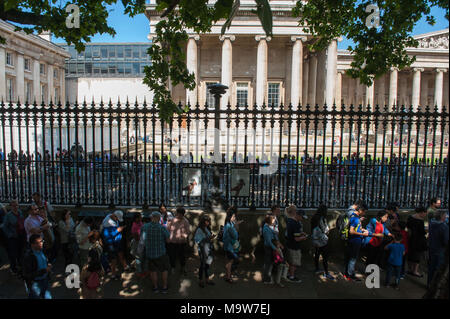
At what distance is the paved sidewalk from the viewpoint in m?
5.82

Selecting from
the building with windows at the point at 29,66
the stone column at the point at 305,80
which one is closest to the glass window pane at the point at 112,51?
the building with windows at the point at 29,66

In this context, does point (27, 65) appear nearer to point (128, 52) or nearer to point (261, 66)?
point (128, 52)

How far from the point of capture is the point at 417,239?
21.3ft

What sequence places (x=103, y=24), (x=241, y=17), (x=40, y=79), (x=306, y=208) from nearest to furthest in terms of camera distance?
1. (x=103, y=24)
2. (x=306, y=208)
3. (x=241, y=17)
4. (x=40, y=79)

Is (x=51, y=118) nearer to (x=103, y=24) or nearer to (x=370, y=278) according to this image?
(x=103, y=24)

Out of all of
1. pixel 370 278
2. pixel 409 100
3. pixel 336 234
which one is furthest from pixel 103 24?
pixel 409 100

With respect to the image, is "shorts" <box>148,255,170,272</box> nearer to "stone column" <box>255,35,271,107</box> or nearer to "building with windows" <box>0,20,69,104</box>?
"stone column" <box>255,35,271,107</box>

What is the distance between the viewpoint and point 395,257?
6.00 m

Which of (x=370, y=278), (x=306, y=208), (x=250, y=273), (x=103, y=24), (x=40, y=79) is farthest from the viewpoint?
(x=40, y=79)

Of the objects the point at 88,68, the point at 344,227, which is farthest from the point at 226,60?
the point at 88,68

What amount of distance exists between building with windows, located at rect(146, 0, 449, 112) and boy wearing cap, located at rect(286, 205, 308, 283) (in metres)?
16.2

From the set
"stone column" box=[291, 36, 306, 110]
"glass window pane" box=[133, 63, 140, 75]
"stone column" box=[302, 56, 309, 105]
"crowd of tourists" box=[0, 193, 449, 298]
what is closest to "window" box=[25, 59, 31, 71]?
"glass window pane" box=[133, 63, 140, 75]

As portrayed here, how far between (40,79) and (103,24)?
4266 cm

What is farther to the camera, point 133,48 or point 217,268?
point 133,48
